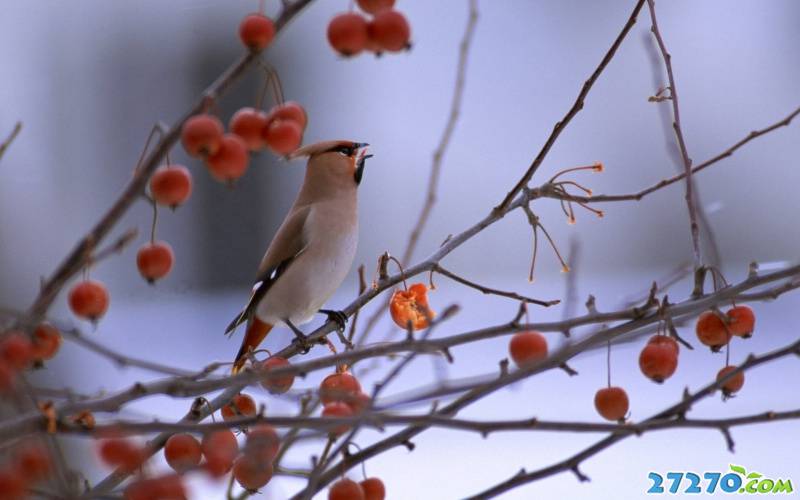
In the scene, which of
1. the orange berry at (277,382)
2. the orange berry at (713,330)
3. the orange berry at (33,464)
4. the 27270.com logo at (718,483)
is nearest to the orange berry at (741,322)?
the orange berry at (713,330)

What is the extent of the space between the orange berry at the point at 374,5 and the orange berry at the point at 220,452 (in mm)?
333

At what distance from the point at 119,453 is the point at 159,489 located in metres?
0.04

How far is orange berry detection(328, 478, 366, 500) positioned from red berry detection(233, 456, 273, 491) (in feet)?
0.21

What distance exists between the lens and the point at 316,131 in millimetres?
4637

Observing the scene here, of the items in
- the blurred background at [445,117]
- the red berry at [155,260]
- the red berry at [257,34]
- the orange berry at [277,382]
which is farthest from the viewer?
the blurred background at [445,117]

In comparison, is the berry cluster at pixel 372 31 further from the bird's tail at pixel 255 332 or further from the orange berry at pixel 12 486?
the bird's tail at pixel 255 332

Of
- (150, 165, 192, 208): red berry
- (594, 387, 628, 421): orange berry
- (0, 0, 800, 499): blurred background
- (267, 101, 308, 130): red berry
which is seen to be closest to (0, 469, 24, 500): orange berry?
(150, 165, 192, 208): red berry

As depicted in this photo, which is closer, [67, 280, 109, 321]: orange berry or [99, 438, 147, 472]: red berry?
[99, 438, 147, 472]: red berry

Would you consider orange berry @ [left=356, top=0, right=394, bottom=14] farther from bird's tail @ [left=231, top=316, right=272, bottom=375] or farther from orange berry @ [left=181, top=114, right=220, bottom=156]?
bird's tail @ [left=231, top=316, right=272, bottom=375]

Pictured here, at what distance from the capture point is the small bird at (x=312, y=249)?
1.74 meters

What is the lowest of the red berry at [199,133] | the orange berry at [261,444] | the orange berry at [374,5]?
the orange berry at [261,444]

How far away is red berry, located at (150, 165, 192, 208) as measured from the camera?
2.81 ft

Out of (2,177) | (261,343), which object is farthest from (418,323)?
(2,177)

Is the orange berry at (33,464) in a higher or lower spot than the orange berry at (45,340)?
lower
